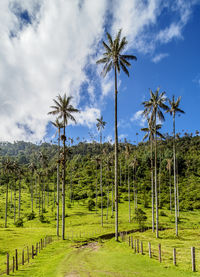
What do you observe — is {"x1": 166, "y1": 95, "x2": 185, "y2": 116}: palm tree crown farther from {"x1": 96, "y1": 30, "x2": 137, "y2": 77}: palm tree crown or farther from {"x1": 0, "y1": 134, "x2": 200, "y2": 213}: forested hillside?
{"x1": 0, "y1": 134, "x2": 200, "y2": 213}: forested hillside

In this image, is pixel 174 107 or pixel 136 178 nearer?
pixel 174 107

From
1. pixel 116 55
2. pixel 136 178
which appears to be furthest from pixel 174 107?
pixel 136 178

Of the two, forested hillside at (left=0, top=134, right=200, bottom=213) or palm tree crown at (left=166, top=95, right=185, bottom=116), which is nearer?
palm tree crown at (left=166, top=95, right=185, bottom=116)

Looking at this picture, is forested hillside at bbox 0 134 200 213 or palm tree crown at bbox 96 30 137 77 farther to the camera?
forested hillside at bbox 0 134 200 213

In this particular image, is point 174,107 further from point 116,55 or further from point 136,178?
point 136,178

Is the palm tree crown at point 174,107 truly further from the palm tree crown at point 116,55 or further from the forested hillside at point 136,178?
the forested hillside at point 136,178

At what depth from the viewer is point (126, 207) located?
81625mm

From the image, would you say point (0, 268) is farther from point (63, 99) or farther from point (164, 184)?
point (164, 184)

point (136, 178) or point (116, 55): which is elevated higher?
point (116, 55)

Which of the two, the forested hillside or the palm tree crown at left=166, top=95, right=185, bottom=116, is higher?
the palm tree crown at left=166, top=95, right=185, bottom=116

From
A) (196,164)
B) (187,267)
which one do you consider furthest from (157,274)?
(196,164)

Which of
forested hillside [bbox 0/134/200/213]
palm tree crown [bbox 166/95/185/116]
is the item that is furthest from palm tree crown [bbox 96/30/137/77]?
forested hillside [bbox 0/134/200/213]

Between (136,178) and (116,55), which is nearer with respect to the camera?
(116,55)

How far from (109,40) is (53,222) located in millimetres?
55077
